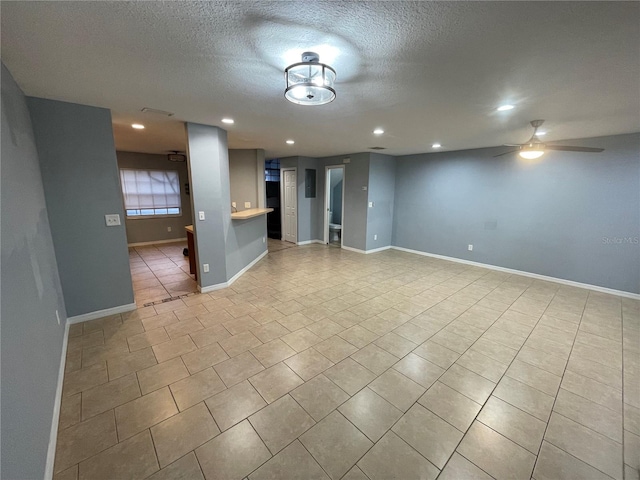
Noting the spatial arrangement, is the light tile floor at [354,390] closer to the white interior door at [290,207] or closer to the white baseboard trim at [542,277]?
the white baseboard trim at [542,277]

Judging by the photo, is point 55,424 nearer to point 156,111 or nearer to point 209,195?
point 209,195

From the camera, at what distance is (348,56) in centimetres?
162

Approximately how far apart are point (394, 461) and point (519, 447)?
2.68ft

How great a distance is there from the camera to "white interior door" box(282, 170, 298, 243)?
22.5ft

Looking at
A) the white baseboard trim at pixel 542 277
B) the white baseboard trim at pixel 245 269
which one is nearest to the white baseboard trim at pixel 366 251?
the white baseboard trim at pixel 542 277

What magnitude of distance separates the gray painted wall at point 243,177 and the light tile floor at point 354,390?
2795 mm

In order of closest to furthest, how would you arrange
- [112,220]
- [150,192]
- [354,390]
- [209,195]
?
[354,390] < [112,220] < [209,195] < [150,192]

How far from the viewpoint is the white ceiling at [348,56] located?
1221mm

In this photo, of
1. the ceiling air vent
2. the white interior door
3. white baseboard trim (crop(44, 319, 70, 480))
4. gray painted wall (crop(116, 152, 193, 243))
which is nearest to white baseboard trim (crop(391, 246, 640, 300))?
the white interior door

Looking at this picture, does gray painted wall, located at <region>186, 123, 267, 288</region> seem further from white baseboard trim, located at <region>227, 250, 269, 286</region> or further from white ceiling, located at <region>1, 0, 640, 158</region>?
white ceiling, located at <region>1, 0, 640, 158</region>

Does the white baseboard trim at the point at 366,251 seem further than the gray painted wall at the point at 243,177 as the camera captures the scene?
Yes

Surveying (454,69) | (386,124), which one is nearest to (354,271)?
(386,124)

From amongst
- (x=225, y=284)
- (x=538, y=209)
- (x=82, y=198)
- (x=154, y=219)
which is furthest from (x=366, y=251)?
(x=154, y=219)

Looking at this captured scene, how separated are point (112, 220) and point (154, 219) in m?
4.38
